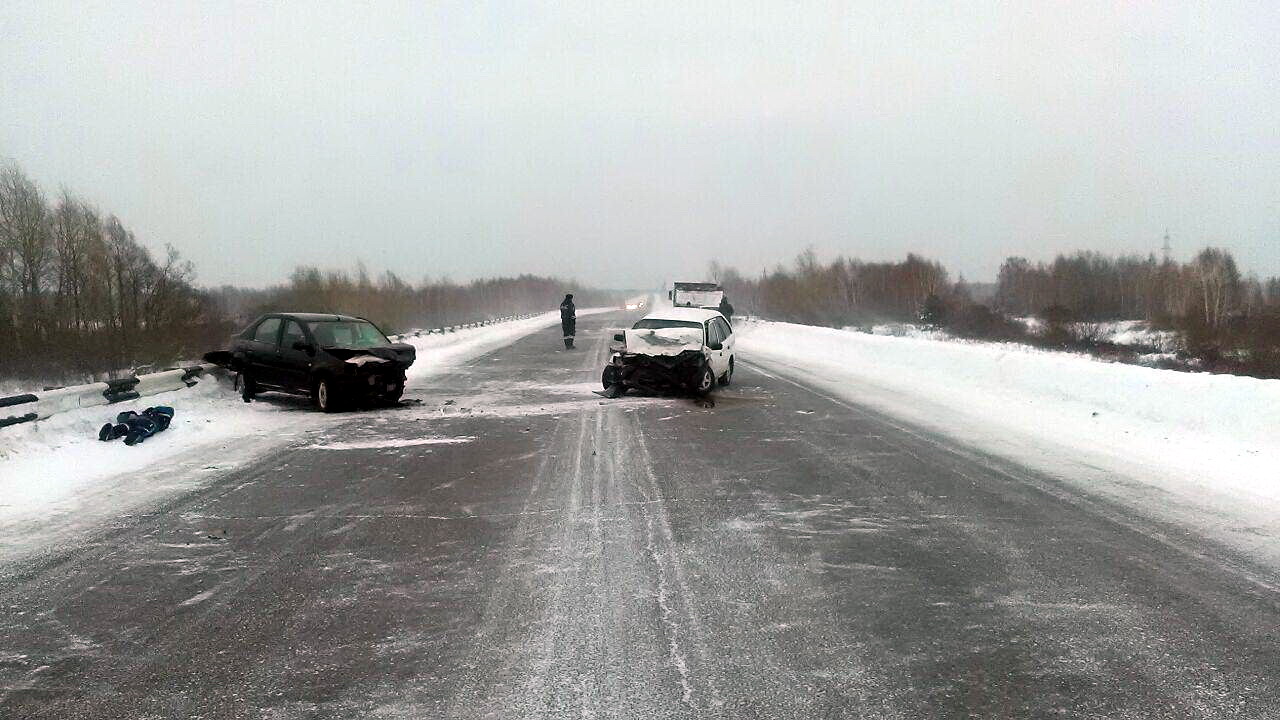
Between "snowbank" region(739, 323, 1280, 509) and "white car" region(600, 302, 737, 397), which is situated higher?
"white car" region(600, 302, 737, 397)

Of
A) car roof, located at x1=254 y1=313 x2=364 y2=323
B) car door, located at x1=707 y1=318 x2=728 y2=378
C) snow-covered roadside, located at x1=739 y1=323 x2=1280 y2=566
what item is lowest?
→ snow-covered roadside, located at x1=739 y1=323 x2=1280 y2=566

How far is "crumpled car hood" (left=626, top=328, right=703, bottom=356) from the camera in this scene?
14.4 metres

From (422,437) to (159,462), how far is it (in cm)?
300

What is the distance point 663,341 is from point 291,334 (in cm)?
686

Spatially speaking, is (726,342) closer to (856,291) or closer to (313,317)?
(313,317)

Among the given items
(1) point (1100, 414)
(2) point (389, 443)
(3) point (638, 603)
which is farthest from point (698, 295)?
(3) point (638, 603)

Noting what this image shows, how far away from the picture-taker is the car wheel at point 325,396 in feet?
39.7

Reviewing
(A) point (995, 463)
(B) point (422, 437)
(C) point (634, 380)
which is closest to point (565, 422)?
(B) point (422, 437)

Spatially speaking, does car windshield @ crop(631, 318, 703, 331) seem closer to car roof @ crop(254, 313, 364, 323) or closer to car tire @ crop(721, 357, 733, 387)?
car tire @ crop(721, 357, 733, 387)

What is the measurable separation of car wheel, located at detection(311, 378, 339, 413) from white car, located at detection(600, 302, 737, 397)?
5.05m

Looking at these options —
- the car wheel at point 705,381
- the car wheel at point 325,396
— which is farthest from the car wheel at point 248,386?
the car wheel at point 705,381

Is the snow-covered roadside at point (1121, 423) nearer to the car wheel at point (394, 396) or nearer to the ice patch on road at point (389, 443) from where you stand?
the ice patch on road at point (389, 443)

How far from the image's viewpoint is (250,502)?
6539mm

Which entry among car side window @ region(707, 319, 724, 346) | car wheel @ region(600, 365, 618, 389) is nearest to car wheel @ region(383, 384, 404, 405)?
car wheel @ region(600, 365, 618, 389)
